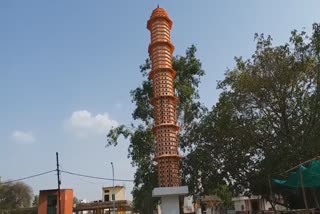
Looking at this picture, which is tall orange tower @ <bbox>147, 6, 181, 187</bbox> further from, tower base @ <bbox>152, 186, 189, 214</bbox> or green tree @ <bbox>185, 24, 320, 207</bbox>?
green tree @ <bbox>185, 24, 320, 207</bbox>

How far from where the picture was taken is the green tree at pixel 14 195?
49.9 meters

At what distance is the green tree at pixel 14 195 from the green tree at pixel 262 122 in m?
36.8

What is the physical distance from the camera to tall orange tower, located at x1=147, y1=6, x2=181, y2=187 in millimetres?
15086

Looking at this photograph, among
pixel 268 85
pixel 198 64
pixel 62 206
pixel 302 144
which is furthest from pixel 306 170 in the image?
pixel 62 206

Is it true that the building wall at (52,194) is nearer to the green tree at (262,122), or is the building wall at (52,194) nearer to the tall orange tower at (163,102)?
the green tree at (262,122)

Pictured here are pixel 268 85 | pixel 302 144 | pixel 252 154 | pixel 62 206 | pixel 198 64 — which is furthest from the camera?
pixel 62 206

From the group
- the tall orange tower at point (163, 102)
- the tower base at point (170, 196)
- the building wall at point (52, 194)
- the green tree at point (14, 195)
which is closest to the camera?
the tower base at point (170, 196)

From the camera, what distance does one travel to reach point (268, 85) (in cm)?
1941

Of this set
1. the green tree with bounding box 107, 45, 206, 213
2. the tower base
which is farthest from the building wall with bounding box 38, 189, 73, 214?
the tower base

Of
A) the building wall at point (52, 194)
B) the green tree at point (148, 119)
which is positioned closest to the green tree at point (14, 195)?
the building wall at point (52, 194)

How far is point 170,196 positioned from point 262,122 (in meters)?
8.05

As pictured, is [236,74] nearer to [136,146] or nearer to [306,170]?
[136,146]

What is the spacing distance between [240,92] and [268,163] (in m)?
4.00

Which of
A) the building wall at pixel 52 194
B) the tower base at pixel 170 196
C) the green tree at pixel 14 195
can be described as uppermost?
the green tree at pixel 14 195
